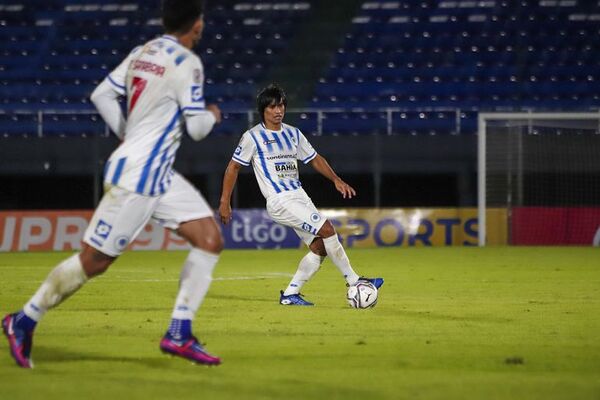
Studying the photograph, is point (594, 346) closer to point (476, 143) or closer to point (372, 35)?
point (476, 143)

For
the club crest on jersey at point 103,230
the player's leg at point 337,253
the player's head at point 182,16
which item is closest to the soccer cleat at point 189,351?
the club crest on jersey at point 103,230

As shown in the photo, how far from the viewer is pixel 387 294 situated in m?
11.2

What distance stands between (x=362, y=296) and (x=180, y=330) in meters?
3.65

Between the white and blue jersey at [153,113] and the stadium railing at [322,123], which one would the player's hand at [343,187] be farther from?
the stadium railing at [322,123]

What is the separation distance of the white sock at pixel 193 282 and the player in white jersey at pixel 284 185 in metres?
3.78

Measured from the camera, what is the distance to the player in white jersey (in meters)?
9.95

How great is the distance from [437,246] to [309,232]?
1228cm

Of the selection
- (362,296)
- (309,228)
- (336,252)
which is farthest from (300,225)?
(362,296)

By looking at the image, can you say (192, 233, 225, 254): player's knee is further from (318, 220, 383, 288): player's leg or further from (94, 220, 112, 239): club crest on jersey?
(318, 220, 383, 288): player's leg

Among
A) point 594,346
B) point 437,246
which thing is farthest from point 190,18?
point 437,246

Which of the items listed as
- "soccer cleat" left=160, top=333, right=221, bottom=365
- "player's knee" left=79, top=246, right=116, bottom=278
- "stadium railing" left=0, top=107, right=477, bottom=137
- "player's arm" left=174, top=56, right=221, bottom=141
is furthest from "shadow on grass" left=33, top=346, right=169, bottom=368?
"stadium railing" left=0, top=107, right=477, bottom=137

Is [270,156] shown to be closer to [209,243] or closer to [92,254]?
[209,243]

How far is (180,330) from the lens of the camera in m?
5.96

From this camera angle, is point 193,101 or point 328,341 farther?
point 328,341
